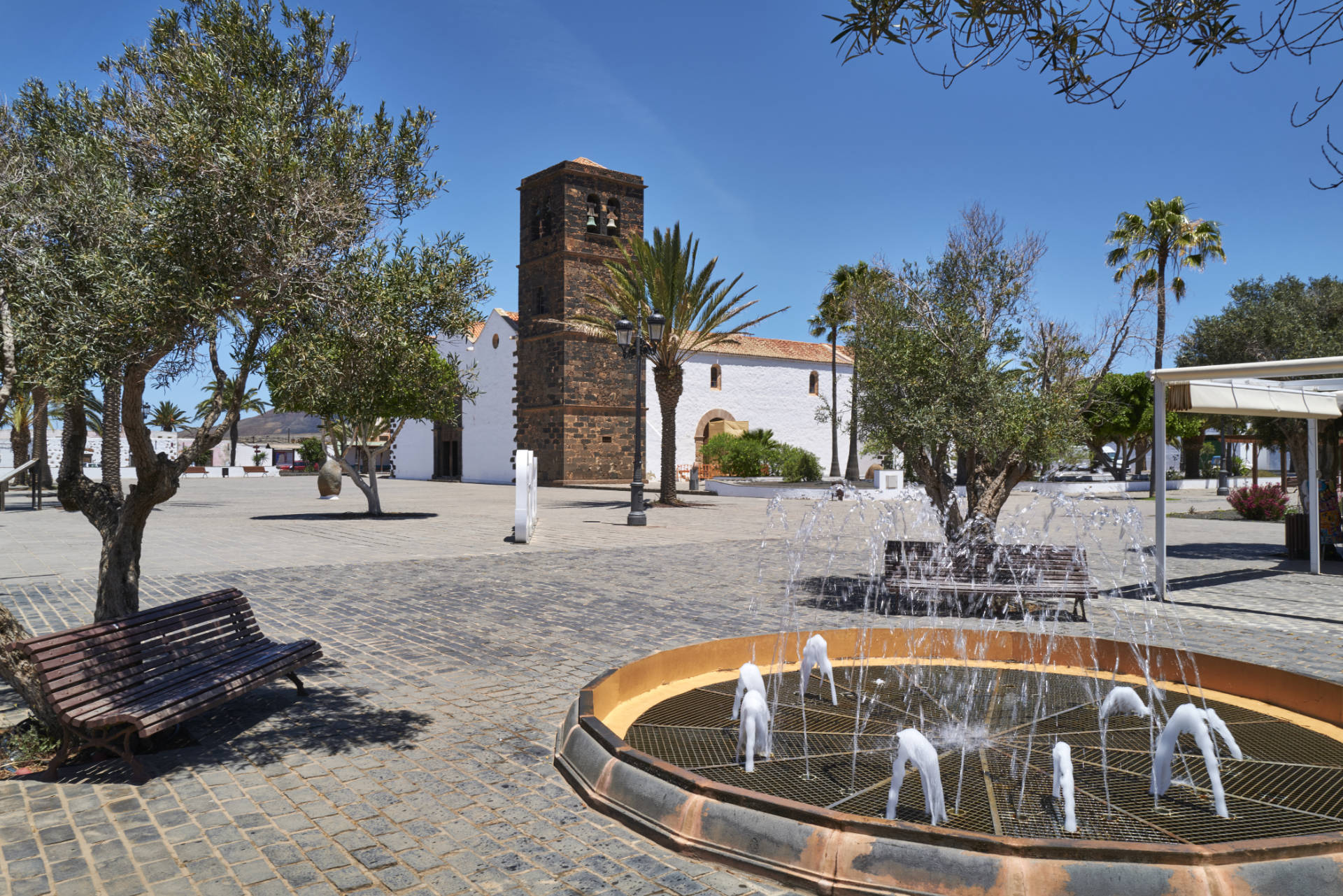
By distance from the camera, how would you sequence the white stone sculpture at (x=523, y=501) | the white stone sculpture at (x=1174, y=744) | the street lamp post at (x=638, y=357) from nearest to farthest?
the white stone sculpture at (x=1174, y=744) < the white stone sculpture at (x=523, y=501) < the street lamp post at (x=638, y=357)

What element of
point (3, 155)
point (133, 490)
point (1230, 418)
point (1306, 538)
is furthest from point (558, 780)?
point (1230, 418)

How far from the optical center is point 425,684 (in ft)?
19.8

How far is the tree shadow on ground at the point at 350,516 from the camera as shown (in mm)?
20630

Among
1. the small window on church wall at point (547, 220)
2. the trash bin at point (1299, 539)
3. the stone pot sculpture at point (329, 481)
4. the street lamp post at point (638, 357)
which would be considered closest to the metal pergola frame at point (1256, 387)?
the trash bin at point (1299, 539)

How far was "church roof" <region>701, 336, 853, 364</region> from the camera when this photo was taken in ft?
146

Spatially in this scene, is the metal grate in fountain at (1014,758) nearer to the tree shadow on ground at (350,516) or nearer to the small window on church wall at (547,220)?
the tree shadow on ground at (350,516)

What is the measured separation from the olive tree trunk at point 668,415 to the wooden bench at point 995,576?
1629cm

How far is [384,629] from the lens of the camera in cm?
779

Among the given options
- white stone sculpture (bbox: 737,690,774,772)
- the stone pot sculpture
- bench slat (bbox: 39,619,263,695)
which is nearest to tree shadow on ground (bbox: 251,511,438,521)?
the stone pot sculpture

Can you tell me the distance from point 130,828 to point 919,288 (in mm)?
8619

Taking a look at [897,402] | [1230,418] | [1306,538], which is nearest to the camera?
[897,402]

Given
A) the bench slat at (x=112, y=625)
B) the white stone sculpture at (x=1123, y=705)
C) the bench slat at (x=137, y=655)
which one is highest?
the bench slat at (x=112, y=625)

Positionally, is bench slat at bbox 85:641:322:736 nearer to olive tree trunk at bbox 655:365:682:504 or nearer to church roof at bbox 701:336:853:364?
olive tree trunk at bbox 655:365:682:504

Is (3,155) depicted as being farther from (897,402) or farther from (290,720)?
(897,402)
